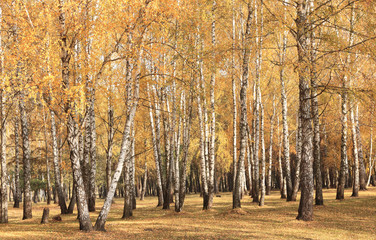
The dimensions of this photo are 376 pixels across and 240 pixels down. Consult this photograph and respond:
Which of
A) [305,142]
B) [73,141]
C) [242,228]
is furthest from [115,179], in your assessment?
[305,142]

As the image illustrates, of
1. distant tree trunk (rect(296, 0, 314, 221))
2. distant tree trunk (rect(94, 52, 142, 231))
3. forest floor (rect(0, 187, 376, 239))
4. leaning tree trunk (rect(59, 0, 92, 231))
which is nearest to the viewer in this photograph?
forest floor (rect(0, 187, 376, 239))

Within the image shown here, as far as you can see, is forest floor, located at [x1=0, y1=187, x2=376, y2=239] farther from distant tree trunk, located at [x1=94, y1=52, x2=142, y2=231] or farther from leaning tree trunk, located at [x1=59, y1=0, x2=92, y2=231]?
leaning tree trunk, located at [x1=59, y1=0, x2=92, y2=231]

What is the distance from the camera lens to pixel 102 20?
9.94 meters

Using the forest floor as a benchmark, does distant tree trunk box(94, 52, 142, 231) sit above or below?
above

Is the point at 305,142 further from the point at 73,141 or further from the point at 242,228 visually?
the point at 73,141

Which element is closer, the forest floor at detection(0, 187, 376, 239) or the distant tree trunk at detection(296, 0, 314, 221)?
the forest floor at detection(0, 187, 376, 239)

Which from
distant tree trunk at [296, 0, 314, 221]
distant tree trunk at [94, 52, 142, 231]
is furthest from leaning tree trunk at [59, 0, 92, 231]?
distant tree trunk at [296, 0, 314, 221]

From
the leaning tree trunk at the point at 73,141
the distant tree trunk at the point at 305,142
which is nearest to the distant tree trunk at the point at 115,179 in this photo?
the leaning tree trunk at the point at 73,141

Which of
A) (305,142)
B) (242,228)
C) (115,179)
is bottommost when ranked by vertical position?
(242,228)

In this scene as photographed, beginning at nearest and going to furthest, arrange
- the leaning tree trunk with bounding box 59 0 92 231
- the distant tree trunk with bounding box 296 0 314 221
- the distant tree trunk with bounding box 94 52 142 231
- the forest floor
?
the forest floor → the leaning tree trunk with bounding box 59 0 92 231 → the distant tree trunk with bounding box 94 52 142 231 → the distant tree trunk with bounding box 296 0 314 221

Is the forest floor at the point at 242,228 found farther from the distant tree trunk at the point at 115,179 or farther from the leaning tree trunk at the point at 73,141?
the leaning tree trunk at the point at 73,141

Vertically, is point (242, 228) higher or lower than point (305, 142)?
lower

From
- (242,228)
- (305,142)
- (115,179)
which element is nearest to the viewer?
(115,179)

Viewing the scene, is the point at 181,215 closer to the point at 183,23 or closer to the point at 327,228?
the point at 327,228
